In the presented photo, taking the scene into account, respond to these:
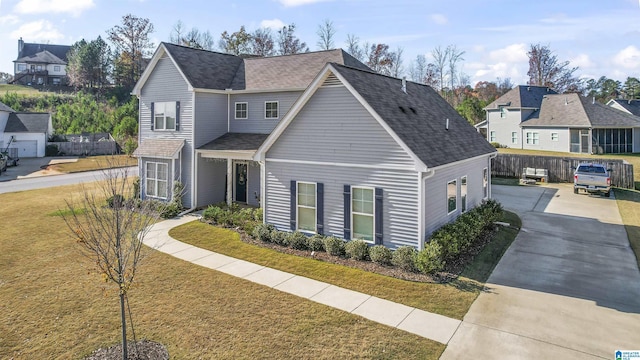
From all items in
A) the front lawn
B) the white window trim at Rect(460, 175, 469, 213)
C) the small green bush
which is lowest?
the front lawn

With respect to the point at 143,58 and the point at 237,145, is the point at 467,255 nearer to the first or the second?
the point at 237,145

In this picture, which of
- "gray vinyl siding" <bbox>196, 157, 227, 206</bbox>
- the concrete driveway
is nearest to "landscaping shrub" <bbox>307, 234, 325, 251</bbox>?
the concrete driveway

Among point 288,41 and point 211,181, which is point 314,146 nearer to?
point 211,181

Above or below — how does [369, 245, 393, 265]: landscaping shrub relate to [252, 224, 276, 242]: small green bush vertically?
below

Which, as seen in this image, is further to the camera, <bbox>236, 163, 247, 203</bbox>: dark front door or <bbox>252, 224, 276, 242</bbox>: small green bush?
<bbox>236, 163, 247, 203</bbox>: dark front door

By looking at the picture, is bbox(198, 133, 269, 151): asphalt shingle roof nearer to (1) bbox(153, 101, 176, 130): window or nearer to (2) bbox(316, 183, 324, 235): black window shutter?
(1) bbox(153, 101, 176, 130): window

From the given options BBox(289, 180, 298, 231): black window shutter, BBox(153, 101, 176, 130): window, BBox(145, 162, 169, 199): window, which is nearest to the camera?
BBox(289, 180, 298, 231): black window shutter

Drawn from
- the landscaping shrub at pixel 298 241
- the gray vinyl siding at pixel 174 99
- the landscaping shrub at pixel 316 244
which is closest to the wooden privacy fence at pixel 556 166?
the landscaping shrub at pixel 316 244
